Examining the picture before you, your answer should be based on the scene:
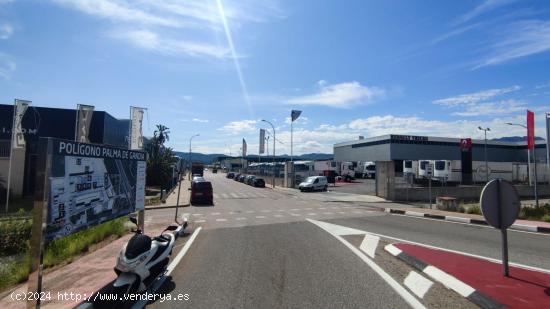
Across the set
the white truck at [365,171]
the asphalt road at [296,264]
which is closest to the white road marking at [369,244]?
the asphalt road at [296,264]

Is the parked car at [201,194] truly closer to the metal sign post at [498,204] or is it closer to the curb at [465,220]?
the curb at [465,220]

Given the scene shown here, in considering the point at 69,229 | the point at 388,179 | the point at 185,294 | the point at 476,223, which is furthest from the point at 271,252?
the point at 388,179

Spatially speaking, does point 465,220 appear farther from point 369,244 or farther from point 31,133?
point 31,133

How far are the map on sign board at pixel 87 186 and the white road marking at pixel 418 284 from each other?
5552 millimetres

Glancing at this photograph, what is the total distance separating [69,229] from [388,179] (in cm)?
2992

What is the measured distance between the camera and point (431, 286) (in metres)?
6.50

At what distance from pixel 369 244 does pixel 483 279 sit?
164 inches

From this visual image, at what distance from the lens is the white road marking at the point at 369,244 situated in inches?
380

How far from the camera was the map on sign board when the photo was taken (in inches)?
231

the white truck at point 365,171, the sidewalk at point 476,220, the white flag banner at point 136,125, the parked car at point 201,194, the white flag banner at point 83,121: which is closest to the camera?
the sidewalk at point 476,220

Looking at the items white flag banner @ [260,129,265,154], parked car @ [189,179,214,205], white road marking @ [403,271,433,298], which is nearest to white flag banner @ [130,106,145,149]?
parked car @ [189,179,214,205]

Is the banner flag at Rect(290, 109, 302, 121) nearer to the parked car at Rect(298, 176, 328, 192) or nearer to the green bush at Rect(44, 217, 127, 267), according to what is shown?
the parked car at Rect(298, 176, 328, 192)

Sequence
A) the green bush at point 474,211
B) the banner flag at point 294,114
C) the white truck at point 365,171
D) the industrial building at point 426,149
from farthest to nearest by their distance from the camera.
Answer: the industrial building at point 426,149, the white truck at point 365,171, the banner flag at point 294,114, the green bush at point 474,211

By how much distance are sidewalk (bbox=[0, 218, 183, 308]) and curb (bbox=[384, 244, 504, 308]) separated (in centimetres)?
576
